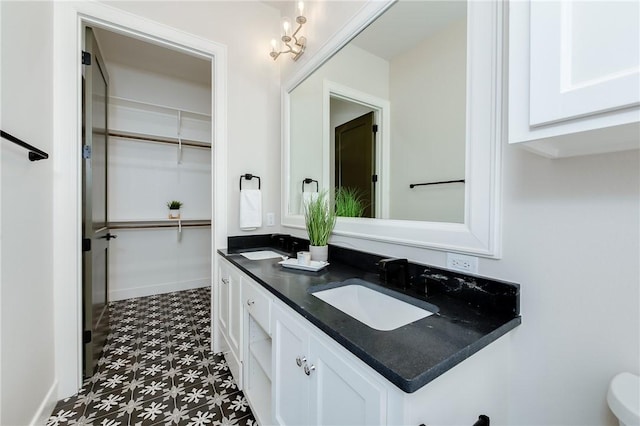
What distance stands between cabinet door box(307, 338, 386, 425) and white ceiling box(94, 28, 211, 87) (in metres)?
2.92

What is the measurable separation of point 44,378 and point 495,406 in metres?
2.17

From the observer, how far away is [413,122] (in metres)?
1.34

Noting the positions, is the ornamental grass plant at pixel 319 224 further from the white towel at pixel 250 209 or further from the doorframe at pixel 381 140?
the white towel at pixel 250 209

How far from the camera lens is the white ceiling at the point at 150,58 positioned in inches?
103

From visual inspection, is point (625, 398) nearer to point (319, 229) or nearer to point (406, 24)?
point (319, 229)

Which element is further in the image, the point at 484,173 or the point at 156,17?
the point at 156,17

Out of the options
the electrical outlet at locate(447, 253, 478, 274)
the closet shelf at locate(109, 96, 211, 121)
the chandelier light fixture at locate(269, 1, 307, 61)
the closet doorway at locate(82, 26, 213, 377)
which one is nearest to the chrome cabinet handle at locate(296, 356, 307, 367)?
the electrical outlet at locate(447, 253, 478, 274)

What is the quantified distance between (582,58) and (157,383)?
241 cm

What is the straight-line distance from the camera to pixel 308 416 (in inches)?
34.6

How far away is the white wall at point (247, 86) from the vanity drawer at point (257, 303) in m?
0.81

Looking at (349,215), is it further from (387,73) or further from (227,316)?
(227,316)

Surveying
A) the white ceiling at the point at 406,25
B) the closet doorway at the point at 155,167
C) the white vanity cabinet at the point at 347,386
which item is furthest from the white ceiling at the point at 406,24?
the closet doorway at the point at 155,167

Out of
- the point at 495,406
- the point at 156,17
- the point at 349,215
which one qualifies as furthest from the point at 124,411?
the point at 156,17

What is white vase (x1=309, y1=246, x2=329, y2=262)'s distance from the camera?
161cm
